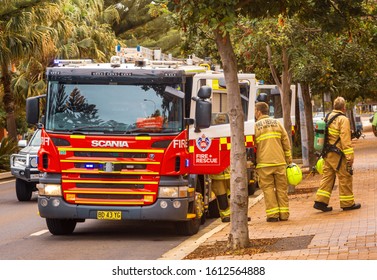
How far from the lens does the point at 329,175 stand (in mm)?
16375

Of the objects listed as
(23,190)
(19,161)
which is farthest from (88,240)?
(23,190)

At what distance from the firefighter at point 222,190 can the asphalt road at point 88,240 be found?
1.25ft

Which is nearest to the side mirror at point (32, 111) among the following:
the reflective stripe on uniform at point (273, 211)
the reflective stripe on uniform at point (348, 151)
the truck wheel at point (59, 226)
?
the truck wheel at point (59, 226)

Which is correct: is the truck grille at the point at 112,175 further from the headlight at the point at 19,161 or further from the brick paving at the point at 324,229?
the headlight at the point at 19,161

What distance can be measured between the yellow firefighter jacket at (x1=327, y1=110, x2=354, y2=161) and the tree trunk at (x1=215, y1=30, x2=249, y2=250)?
3859 millimetres

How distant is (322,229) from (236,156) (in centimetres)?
223

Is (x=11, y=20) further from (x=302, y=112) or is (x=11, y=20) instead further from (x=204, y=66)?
(x=204, y=66)

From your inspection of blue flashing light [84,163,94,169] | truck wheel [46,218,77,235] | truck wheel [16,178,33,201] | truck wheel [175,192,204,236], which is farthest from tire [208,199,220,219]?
truck wheel [16,178,33,201]

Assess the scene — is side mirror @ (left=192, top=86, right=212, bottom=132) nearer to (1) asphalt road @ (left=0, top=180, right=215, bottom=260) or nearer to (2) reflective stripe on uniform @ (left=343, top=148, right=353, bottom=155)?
(1) asphalt road @ (left=0, top=180, right=215, bottom=260)

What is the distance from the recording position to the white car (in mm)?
21609

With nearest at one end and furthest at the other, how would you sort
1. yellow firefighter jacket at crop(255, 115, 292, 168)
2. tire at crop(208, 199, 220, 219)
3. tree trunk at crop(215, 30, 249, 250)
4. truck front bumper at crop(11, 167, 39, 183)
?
tree trunk at crop(215, 30, 249, 250) < yellow firefighter jacket at crop(255, 115, 292, 168) < tire at crop(208, 199, 220, 219) < truck front bumper at crop(11, 167, 39, 183)

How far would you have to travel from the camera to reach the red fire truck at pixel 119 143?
574 inches

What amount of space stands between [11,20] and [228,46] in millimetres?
23912

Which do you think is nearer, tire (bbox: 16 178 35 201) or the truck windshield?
the truck windshield
